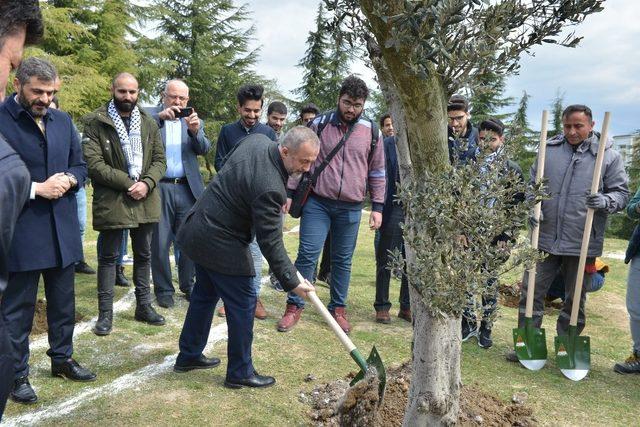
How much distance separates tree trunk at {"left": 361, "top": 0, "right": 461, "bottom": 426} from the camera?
2850 mm

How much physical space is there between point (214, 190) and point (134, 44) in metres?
24.5

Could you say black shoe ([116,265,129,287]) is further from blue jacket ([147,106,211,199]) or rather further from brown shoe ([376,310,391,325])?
brown shoe ([376,310,391,325])

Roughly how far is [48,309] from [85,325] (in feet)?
4.34

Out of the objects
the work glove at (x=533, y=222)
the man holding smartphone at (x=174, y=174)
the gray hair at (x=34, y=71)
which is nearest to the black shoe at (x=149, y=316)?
the man holding smartphone at (x=174, y=174)

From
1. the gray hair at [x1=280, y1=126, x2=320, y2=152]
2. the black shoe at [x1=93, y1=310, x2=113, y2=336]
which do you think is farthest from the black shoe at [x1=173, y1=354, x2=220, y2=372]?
the gray hair at [x1=280, y1=126, x2=320, y2=152]

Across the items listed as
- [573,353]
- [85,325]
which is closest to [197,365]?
[85,325]

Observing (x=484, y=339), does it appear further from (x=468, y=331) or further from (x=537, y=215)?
(x=537, y=215)

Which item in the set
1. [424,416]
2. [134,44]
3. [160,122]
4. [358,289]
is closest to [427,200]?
[424,416]

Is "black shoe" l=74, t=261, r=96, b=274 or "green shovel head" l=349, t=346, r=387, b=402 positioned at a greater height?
"green shovel head" l=349, t=346, r=387, b=402

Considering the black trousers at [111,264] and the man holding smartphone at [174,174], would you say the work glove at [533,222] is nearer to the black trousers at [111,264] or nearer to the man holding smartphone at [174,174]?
the man holding smartphone at [174,174]

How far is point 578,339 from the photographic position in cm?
505

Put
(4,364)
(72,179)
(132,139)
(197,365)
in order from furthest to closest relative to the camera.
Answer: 1. (132,139)
2. (197,365)
3. (72,179)
4. (4,364)

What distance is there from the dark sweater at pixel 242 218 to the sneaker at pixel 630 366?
134 inches

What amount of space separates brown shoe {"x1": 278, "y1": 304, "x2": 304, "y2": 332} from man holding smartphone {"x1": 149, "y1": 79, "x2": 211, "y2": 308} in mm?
1294
